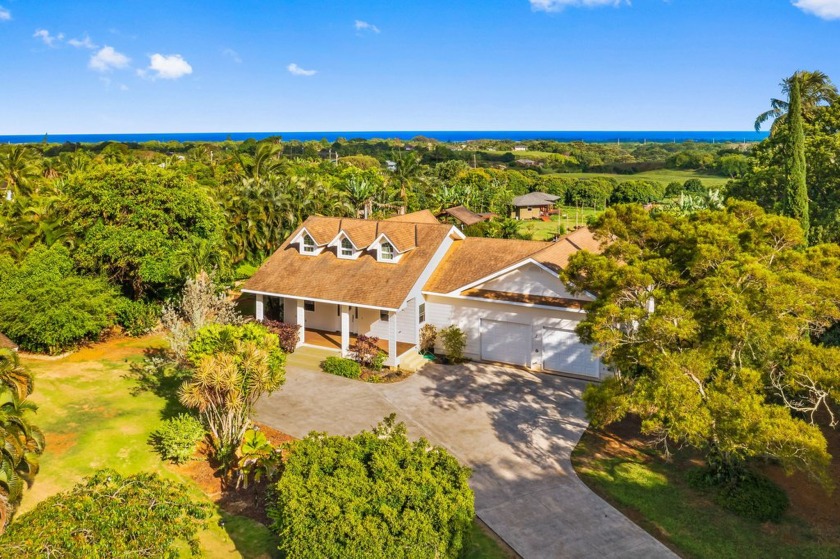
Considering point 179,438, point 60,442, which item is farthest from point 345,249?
point 60,442

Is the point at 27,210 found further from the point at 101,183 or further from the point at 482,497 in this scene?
the point at 482,497

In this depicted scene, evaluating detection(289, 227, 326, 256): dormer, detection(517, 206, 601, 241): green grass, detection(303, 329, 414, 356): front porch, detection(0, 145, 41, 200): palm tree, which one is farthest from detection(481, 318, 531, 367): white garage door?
detection(0, 145, 41, 200): palm tree

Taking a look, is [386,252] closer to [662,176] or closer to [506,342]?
[506,342]

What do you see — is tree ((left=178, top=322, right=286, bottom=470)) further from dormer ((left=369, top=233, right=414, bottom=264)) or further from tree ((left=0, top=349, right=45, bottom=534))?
dormer ((left=369, top=233, right=414, bottom=264))

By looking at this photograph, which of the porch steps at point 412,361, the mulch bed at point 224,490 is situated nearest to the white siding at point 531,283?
the porch steps at point 412,361

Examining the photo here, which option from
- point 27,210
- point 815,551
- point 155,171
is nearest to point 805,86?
point 815,551
